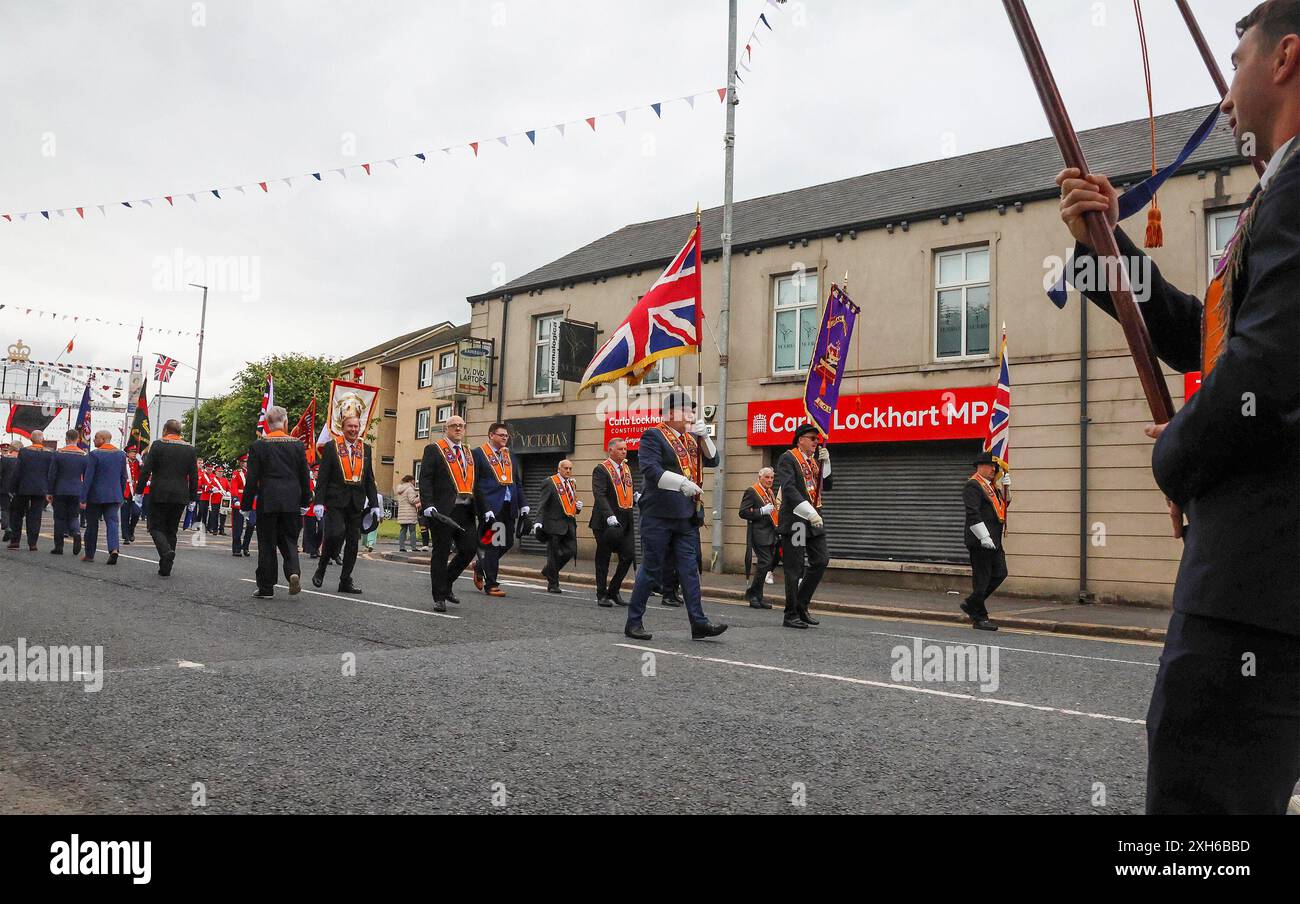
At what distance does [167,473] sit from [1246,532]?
1329 cm

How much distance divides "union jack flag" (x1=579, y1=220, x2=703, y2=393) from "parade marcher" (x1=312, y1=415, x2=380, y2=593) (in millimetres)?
2845

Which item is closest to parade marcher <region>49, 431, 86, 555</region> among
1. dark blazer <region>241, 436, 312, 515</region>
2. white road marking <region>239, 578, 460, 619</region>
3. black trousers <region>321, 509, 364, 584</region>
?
white road marking <region>239, 578, 460, 619</region>

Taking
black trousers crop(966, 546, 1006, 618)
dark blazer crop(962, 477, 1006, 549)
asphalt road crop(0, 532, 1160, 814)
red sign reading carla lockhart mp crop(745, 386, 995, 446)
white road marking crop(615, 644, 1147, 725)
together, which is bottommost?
white road marking crop(615, 644, 1147, 725)

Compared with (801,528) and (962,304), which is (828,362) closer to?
(962,304)

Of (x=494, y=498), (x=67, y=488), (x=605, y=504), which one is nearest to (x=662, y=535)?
(x=494, y=498)

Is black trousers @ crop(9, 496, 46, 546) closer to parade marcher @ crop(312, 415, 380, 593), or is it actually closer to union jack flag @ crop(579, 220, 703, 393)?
parade marcher @ crop(312, 415, 380, 593)

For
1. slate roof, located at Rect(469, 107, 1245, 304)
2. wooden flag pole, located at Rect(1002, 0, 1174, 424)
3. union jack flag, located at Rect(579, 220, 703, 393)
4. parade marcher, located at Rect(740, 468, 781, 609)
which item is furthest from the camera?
slate roof, located at Rect(469, 107, 1245, 304)

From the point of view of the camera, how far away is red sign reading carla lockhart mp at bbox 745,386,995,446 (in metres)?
17.3

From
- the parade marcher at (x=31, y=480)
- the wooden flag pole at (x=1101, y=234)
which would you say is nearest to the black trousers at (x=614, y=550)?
the parade marcher at (x=31, y=480)

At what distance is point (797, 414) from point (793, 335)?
6.04ft

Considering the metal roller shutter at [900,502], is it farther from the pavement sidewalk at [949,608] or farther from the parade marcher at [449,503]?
the parade marcher at [449,503]

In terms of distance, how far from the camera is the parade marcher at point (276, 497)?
10492mm
